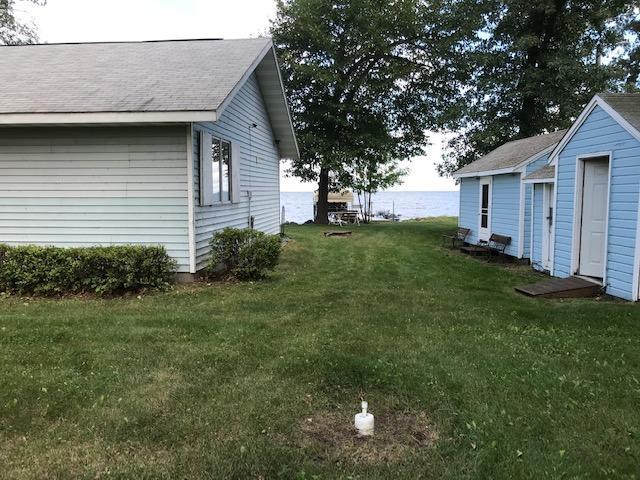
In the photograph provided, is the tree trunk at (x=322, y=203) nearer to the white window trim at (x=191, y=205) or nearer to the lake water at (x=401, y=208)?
the lake water at (x=401, y=208)

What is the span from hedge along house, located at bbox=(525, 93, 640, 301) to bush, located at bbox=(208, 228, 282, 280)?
528cm

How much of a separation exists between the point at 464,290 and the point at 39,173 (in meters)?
7.46

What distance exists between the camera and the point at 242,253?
8602mm

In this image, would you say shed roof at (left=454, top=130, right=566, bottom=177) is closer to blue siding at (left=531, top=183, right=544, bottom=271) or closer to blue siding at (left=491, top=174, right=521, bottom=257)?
blue siding at (left=491, top=174, right=521, bottom=257)

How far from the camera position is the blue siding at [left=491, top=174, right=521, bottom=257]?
40.0 ft

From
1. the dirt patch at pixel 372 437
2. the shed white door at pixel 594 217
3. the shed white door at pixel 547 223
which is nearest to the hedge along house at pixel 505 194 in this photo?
the shed white door at pixel 547 223

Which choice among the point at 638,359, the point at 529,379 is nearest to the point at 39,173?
the point at 529,379

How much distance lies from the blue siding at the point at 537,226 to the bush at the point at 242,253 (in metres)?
5.93

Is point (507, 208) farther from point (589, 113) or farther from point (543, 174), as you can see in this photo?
point (589, 113)

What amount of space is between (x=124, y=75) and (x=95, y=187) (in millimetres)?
2294

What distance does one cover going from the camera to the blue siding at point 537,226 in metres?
10.9

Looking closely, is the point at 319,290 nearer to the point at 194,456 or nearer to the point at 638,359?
the point at 638,359

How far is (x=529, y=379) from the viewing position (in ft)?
14.2

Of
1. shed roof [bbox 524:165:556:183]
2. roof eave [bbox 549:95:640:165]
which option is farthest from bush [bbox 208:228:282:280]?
shed roof [bbox 524:165:556:183]
